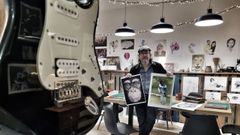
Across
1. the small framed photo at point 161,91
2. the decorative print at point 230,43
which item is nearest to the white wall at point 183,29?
the decorative print at point 230,43

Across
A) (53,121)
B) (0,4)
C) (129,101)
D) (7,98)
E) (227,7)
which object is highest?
(227,7)

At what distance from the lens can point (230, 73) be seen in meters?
4.19

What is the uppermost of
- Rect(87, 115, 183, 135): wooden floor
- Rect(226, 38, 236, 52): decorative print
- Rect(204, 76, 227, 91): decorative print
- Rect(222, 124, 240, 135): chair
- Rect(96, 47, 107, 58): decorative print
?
Rect(226, 38, 236, 52): decorative print

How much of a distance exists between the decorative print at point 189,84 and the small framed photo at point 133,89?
2458 millimetres

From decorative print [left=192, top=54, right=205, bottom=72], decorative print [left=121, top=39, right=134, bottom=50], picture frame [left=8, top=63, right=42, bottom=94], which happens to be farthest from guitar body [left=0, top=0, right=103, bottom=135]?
decorative print [left=121, top=39, right=134, bottom=50]

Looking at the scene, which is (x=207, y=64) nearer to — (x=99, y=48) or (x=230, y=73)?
(x=230, y=73)

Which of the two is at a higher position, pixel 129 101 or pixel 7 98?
pixel 7 98

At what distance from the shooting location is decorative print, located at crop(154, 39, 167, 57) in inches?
205

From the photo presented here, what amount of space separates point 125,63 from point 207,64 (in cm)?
215

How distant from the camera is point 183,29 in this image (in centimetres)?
496

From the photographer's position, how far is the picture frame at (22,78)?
0.90m

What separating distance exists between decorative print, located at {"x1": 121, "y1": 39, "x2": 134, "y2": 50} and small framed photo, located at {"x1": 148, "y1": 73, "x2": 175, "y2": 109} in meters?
3.21

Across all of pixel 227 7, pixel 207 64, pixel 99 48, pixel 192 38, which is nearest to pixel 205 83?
pixel 207 64

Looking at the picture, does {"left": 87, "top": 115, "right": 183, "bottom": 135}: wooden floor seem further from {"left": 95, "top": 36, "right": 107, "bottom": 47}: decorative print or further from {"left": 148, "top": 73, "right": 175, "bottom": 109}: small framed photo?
{"left": 95, "top": 36, "right": 107, "bottom": 47}: decorative print
